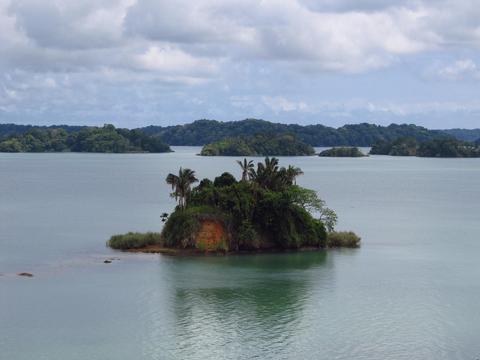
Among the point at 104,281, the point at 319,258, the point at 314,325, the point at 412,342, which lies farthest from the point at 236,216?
the point at 412,342

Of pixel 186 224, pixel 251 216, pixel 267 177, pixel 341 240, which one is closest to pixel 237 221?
A: pixel 251 216

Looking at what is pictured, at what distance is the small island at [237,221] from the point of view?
8831 centimetres

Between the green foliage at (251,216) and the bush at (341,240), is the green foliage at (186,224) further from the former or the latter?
the bush at (341,240)

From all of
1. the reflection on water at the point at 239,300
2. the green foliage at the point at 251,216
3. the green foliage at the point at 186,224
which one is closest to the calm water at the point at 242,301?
the reflection on water at the point at 239,300

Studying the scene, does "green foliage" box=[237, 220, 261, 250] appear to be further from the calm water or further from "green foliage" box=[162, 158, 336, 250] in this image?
the calm water

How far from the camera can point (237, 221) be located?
88.9 metres

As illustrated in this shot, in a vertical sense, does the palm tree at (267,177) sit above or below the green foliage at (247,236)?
above

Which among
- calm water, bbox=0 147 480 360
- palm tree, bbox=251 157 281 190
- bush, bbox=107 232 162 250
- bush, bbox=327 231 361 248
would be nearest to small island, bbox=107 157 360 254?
bush, bbox=107 232 162 250

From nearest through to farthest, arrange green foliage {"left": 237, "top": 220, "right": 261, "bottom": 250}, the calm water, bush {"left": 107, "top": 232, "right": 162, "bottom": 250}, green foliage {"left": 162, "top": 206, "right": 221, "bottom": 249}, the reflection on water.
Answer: the calm water
the reflection on water
green foliage {"left": 162, "top": 206, "right": 221, "bottom": 249}
green foliage {"left": 237, "top": 220, "right": 261, "bottom": 250}
bush {"left": 107, "top": 232, "right": 162, "bottom": 250}

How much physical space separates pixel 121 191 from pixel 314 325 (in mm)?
133474

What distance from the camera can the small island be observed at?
290 feet

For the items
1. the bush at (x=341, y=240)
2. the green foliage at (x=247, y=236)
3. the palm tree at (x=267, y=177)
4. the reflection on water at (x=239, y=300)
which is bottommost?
the reflection on water at (x=239, y=300)

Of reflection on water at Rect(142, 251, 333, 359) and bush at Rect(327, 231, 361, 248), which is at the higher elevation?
bush at Rect(327, 231, 361, 248)

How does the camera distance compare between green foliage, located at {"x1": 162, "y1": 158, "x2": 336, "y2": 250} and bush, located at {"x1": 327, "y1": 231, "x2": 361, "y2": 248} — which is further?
bush, located at {"x1": 327, "y1": 231, "x2": 361, "y2": 248}
